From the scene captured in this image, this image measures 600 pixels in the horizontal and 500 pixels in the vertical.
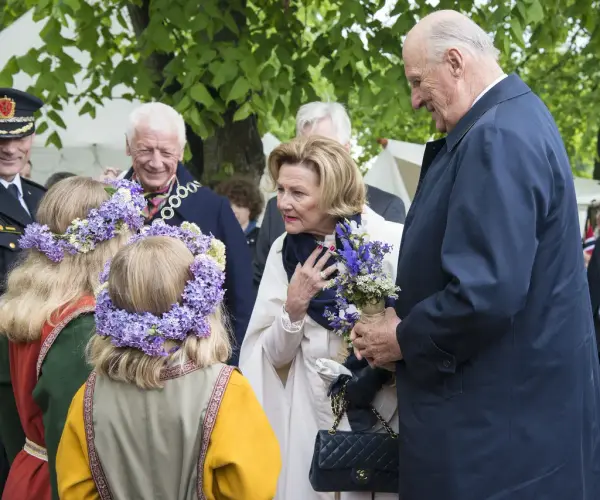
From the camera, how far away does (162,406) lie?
9.16ft

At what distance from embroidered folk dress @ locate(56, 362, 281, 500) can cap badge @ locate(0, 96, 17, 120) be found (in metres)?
2.71

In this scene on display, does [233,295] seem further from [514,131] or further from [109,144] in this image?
[109,144]

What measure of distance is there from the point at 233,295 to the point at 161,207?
55 centimetres

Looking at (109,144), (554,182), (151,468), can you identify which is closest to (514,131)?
(554,182)

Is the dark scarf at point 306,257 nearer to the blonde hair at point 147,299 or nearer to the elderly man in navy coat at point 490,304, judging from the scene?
the elderly man in navy coat at point 490,304

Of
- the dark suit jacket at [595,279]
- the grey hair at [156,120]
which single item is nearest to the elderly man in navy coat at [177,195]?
the grey hair at [156,120]

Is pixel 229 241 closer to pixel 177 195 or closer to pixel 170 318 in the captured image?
pixel 177 195

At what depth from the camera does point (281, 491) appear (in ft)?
12.9

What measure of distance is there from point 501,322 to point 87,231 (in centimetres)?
147

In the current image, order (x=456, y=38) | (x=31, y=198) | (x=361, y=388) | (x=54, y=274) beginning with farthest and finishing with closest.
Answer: (x=31, y=198), (x=361, y=388), (x=54, y=274), (x=456, y=38)

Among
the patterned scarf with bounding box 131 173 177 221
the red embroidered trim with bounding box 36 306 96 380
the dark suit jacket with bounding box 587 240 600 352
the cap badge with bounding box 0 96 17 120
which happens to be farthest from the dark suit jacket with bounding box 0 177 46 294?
the dark suit jacket with bounding box 587 240 600 352

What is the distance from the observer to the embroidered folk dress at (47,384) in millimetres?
3283

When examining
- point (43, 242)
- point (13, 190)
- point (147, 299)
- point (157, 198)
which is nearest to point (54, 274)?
point (43, 242)

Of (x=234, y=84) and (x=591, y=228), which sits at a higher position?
(x=234, y=84)
